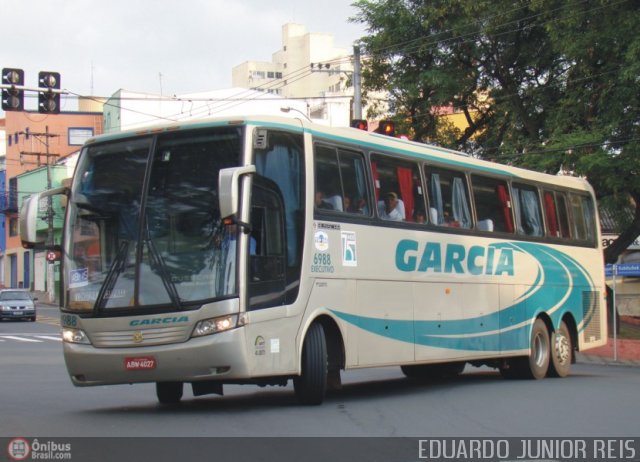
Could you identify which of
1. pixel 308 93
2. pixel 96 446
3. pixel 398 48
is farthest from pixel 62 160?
pixel 96 446

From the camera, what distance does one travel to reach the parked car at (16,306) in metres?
47.9

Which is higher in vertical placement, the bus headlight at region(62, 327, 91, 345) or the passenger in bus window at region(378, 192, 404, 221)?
the passenger in bus window at region(378, 192, 404, 221)

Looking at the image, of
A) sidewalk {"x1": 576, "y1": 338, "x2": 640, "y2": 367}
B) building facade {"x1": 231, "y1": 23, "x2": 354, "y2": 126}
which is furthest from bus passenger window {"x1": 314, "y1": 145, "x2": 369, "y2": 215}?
building facade {"x1": 231, "y1": 23, "x2": 354, "y2": 126}

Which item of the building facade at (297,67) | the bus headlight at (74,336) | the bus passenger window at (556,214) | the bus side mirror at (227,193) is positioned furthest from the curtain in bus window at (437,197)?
the building facade at (297,67)

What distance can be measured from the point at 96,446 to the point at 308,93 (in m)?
103

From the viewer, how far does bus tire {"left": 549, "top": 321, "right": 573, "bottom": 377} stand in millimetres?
18859

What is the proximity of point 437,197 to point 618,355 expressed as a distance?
1551cm

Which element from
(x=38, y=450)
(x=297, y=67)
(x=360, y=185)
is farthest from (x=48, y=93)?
(x=297, y=67)

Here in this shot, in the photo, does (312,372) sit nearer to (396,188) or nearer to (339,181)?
(339,181)

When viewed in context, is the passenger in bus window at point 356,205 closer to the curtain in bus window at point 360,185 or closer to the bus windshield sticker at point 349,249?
the curtain in bus window at point 360,185

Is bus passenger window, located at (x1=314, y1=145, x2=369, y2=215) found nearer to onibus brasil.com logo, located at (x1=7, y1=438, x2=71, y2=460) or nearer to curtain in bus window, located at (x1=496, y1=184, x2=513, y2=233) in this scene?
curtain in bus window, located at (x1=496, y1=184, x2=513, y2=233)

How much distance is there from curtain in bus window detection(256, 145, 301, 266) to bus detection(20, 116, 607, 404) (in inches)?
0.8

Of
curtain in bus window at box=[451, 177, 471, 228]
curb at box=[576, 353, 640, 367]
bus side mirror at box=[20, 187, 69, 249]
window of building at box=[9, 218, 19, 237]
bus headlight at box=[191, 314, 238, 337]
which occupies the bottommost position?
curb at box=[576, 353, 640, 367]

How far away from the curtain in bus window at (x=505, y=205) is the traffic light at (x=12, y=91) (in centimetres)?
1287
